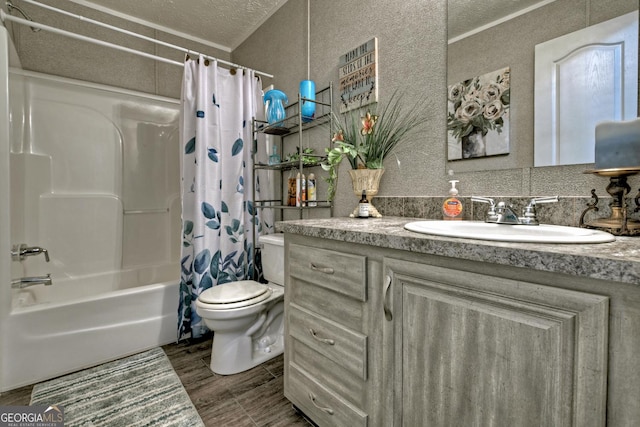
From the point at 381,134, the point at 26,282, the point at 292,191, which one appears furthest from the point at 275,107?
the point at 26,282

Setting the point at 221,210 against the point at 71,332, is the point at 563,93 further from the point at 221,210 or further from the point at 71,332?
the point at 71,332

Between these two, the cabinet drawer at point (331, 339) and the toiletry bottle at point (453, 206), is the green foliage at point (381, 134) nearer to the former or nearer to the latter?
the toiletry bottle at point (453, 206)

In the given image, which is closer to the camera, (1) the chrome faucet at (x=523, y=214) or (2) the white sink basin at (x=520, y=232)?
(2) the white sink basin at (x=520, y=232)

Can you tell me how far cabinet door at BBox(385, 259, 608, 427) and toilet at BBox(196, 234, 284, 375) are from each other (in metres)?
1.01

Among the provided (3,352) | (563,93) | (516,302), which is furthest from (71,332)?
(563,93)

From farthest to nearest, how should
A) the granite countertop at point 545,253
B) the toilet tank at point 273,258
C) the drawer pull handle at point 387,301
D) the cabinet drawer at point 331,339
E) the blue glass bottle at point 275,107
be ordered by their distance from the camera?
1. the blue glass bottle at point 275,107
2. the toilet tank at point 273,258
3. the cabinet drawer at point 331,339
4. the drawer pull handle at point 387,301
5. the granite countertop at point 545,253

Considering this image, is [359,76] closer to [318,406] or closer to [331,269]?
[331,269]

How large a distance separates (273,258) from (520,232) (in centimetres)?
140

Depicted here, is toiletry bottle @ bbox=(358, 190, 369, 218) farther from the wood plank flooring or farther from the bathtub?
the bathtub

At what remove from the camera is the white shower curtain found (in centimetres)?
199

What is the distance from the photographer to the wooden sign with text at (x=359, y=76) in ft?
5.29

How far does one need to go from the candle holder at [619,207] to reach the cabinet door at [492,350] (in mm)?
404

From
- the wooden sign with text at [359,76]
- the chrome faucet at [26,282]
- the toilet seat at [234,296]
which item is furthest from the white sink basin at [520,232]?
the chrome faucet at [26,282]

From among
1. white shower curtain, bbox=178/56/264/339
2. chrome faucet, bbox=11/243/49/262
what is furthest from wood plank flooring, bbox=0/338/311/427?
chrome faucet, bbox=11/243/49/262
